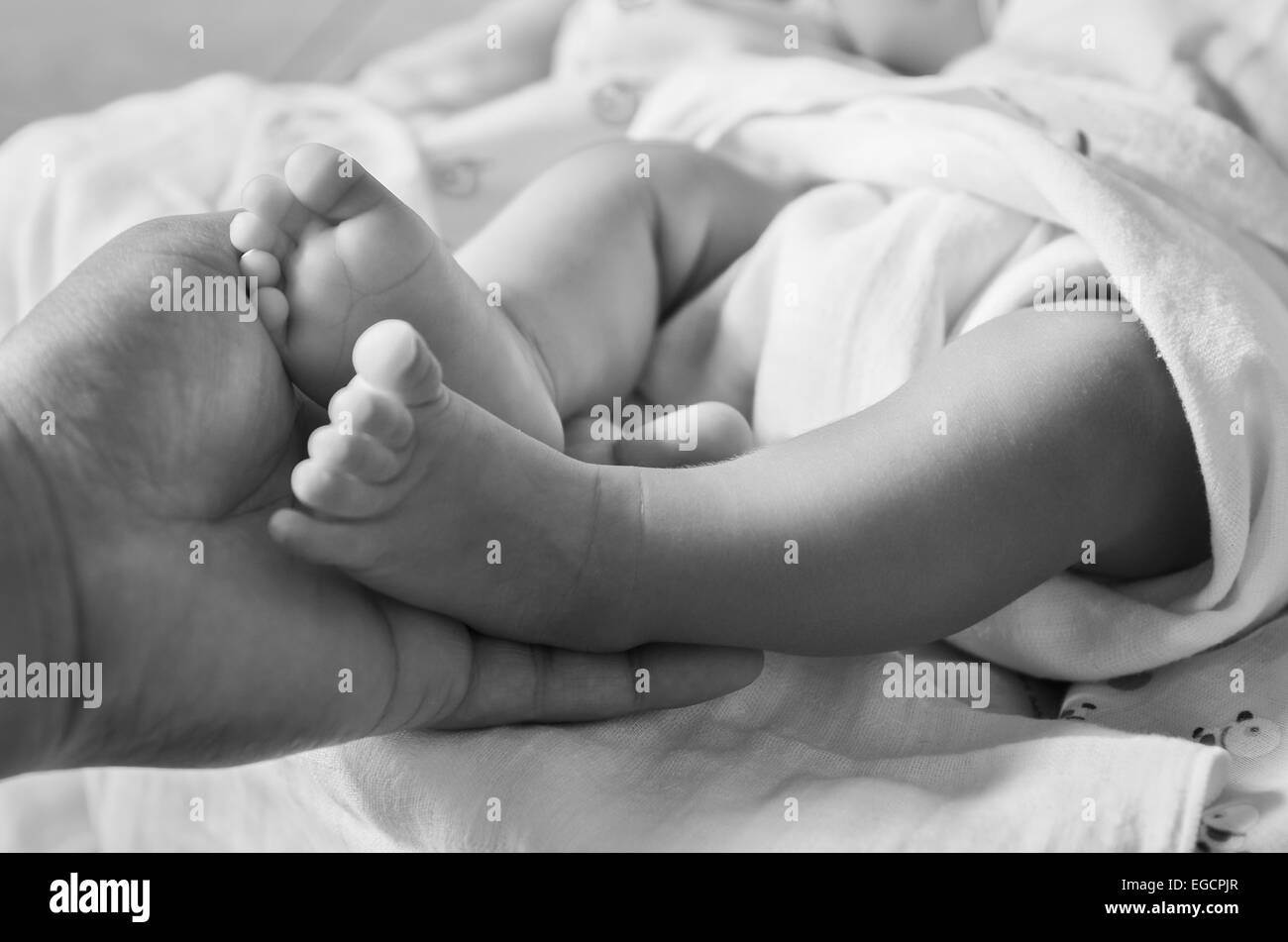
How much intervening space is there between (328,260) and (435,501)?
128 mm

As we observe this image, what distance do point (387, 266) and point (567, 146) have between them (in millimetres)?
612

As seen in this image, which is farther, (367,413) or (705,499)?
(705,499)

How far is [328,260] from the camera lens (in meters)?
0.61

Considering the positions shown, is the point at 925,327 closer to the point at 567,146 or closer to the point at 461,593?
the point at 461,593

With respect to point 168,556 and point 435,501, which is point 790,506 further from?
point 168,556

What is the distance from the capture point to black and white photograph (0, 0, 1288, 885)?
553 millimetres

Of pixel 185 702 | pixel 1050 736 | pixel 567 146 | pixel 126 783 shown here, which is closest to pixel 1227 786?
pixel 1050 736

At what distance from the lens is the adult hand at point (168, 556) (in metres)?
0.52

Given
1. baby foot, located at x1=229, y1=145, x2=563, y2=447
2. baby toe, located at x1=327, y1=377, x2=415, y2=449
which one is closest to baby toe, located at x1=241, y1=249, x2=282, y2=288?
baby foot, located at x1=229, y1=145, x2=563, y2=447

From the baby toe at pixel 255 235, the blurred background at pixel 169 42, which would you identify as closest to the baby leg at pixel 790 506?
the baby toe at pixel 255 235

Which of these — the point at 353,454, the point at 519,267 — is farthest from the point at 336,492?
the point at 519,267

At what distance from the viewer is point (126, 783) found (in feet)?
2.62

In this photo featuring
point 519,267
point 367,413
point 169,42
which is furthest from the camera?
point 169,42
